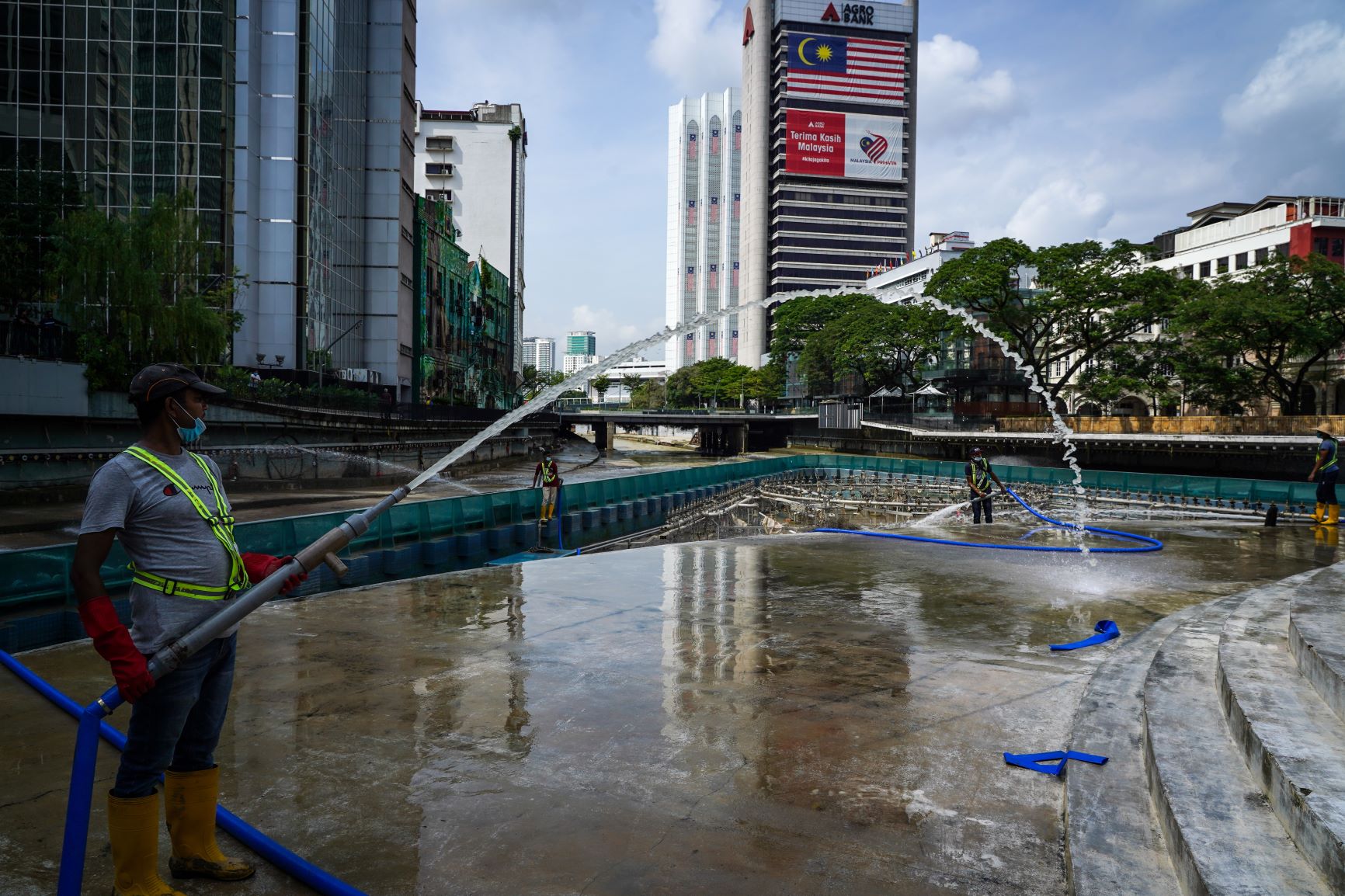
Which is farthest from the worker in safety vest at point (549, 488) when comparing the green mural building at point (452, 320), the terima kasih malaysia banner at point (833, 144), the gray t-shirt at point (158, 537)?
the terima kasih malaysia banner at point (833, 144)

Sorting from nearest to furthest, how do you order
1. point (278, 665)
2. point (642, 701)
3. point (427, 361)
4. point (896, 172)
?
point (642, 701) < point (278, 665) < point (427, 361) < point (896, 172)

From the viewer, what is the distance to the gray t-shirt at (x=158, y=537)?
3914mm

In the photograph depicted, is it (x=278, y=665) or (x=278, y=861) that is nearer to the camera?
(x=278, y=861)

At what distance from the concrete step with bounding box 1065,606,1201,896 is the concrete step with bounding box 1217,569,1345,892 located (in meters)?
0.59

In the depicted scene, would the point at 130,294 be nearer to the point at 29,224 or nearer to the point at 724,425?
the point at 29,224

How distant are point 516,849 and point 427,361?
79.9 metres

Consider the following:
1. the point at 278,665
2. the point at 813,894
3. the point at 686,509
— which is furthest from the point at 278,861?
the point at 686,509

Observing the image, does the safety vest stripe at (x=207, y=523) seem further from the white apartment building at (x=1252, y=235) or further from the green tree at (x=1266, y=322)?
the white apartment building at (x=1252, y=235)

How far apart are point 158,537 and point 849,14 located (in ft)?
610

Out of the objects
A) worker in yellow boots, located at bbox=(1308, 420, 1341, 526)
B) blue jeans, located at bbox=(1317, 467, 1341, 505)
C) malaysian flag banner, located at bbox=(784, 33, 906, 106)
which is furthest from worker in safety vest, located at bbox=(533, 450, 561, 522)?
malaysian flag banner, located at bbox=(784, 33, 906, 106)

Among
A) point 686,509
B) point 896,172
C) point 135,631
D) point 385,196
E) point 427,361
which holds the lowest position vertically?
point 686,509

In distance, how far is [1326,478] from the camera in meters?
20.5

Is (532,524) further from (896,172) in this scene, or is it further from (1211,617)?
(896,172)

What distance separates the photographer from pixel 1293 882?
12.3 ft
